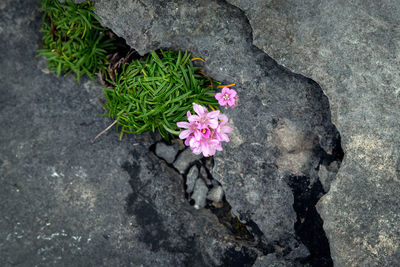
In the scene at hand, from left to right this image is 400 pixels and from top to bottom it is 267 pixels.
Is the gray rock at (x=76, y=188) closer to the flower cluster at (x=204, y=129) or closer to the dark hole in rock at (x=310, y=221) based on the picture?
the dark hole in rock at (x=310, y=221)

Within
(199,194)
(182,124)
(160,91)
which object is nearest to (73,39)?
(160,91)

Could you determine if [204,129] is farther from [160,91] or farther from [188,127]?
[160,91]

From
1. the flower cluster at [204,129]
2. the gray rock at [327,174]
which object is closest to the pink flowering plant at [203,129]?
the flower cluster at [204,129]

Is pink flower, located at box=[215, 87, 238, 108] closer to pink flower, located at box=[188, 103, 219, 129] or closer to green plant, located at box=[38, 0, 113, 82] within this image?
pink flower, located at box=[188, 103, 219, 129]

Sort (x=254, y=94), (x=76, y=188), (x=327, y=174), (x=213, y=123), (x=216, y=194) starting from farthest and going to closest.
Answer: (x=216, y=194)
(x=76, y=188)
(x=254, y=94)
(x=327, y=174)
(x=213, y=123)

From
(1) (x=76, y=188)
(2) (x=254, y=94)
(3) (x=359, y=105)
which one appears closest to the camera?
(3) (x=359, y=105)

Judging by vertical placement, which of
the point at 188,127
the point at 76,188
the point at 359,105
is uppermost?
the point at 359,105

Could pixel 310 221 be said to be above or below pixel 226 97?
below
